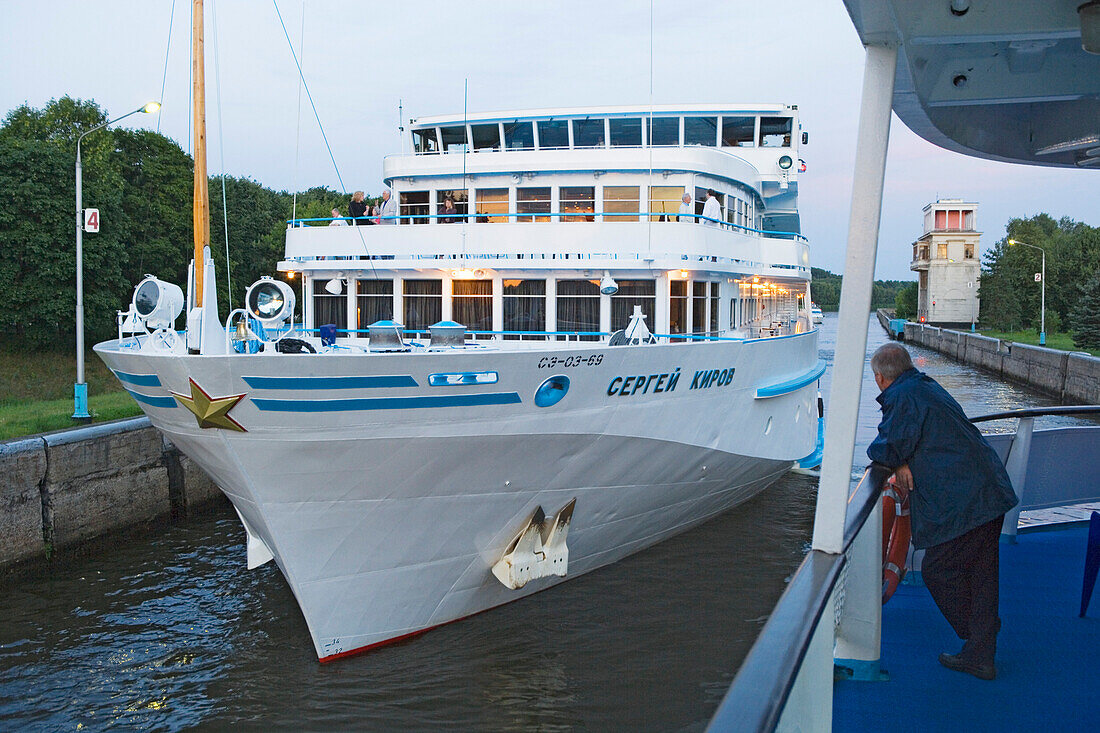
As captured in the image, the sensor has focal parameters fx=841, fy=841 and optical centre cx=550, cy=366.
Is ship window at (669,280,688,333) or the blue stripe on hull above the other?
ship window at (669,280,688,333)

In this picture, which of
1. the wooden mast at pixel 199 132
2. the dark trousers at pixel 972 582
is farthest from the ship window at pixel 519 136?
the dark trousers at pixel 972 582

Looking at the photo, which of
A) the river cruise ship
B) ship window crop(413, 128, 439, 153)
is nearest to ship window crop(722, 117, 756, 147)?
the river cruise ship

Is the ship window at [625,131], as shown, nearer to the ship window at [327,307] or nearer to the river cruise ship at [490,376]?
the river cruise ship at [490,376]

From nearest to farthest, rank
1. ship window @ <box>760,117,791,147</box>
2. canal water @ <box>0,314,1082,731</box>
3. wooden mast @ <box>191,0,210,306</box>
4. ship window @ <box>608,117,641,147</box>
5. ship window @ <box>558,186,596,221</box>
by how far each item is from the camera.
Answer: canal water @ <box>0,314,1082,731</box>, wooden mast @ <box>191,0,210,306</box>, ship window @ <box>558,186,596,221</box>, ship window @ <box>608,117,641,147</box>, ship window @ <box>760,117,791,147</box>

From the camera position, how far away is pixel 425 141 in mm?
15672

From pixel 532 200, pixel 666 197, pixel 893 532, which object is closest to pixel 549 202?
pixel 532 200

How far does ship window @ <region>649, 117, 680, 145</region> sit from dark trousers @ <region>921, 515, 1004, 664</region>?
41.3ft

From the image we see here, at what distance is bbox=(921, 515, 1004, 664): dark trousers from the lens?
3672mm

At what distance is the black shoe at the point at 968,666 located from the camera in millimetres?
3717

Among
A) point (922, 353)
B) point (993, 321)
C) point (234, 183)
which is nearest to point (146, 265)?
point (234, 183)

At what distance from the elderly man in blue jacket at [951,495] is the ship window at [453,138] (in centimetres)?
1260

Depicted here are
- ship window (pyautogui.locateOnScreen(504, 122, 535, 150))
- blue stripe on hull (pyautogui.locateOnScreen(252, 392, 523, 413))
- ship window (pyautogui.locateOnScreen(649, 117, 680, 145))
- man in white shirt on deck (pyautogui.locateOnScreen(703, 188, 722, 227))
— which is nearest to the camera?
blue stripe on hull (pyautogui.locateOnScreen(252, 392, 523, 413))

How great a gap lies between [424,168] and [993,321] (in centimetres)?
5990

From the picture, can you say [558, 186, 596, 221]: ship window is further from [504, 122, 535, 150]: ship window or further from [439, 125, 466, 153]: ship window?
[439, 125, 466, 153]: ship window
